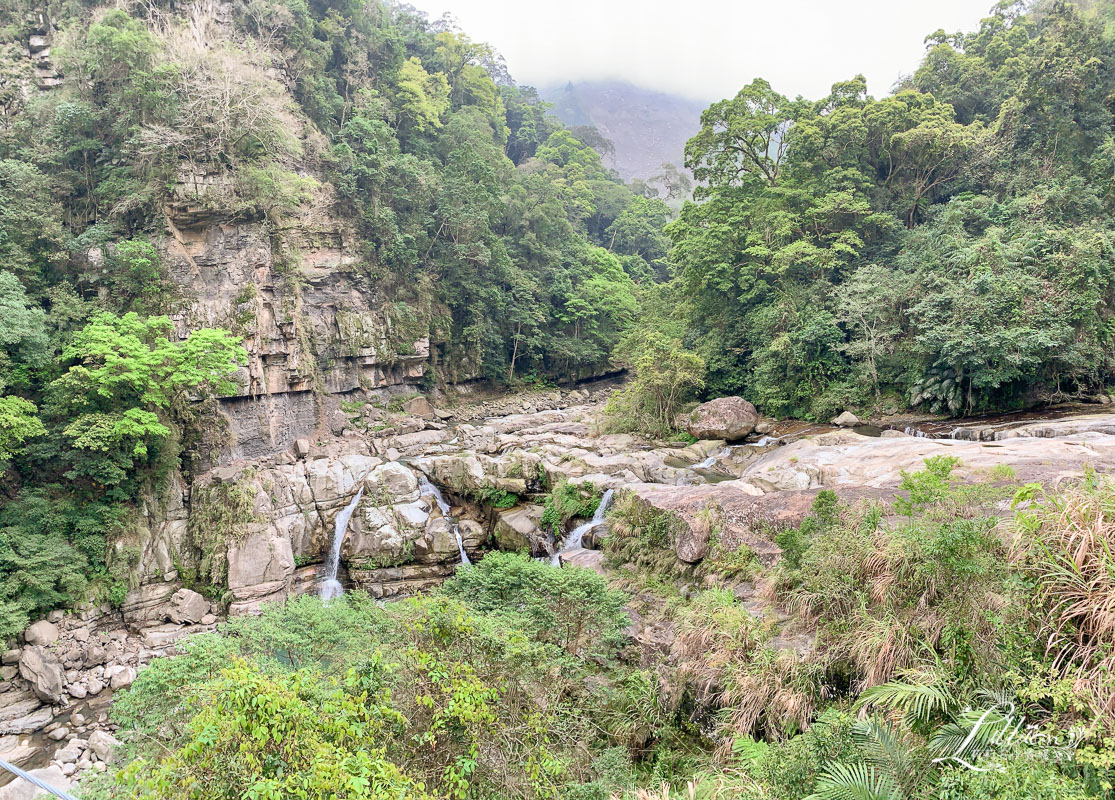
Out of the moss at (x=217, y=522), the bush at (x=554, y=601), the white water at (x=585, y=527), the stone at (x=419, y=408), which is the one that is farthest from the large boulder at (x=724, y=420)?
the moss at (x=217, y=522)

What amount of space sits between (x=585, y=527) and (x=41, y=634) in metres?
13.5

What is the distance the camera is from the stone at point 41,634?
12891mm

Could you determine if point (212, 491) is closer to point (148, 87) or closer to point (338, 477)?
point (338, 477)

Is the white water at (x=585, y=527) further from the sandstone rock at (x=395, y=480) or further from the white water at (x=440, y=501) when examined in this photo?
the sandstone rock at (x=395, y=480)

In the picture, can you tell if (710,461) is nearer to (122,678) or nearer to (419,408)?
(419,408)

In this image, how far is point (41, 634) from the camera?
42.6 feet

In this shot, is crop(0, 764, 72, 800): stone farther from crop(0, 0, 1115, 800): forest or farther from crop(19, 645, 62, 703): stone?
crop(19, 645, 62, 703): stone

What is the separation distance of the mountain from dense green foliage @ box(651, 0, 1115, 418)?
88.8m

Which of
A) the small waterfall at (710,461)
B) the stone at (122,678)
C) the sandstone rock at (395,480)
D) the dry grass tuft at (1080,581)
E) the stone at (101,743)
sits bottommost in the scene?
the stone at (101,743)

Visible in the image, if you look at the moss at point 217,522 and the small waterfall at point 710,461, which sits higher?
the small waterfall at point 710,461

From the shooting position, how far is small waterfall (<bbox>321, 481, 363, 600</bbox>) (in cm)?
1588

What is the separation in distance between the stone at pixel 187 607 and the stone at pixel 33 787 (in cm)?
455

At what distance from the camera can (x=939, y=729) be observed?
4609mm

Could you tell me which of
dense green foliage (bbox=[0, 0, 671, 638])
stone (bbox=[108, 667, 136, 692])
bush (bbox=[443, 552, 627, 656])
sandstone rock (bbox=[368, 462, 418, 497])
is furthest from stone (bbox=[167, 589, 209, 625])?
bush (bbox=[443, 552, 627, 656])
